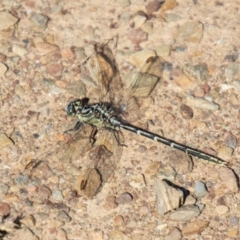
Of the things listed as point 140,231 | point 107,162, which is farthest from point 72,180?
point 140,231

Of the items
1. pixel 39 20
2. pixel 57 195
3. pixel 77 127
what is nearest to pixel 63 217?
pixel 57 195

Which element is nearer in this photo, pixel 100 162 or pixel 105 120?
pixel 100 162

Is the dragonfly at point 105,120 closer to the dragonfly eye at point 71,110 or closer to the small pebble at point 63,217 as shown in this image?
the dragonfly eye at point 71,110

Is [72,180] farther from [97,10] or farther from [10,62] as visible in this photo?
[97,10]

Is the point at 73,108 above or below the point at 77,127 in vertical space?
above

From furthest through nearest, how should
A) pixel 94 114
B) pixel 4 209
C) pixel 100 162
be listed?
pixel 94 114, pixel 100 162, pixel 4 209

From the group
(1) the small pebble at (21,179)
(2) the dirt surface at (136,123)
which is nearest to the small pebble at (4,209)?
(2) the dirt surface at (136,123)

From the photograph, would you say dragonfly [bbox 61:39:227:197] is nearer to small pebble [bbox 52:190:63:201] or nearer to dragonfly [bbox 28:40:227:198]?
dragonfly [bbox 28:40:227:198]

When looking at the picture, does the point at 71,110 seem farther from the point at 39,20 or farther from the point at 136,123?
the point at 39,20
